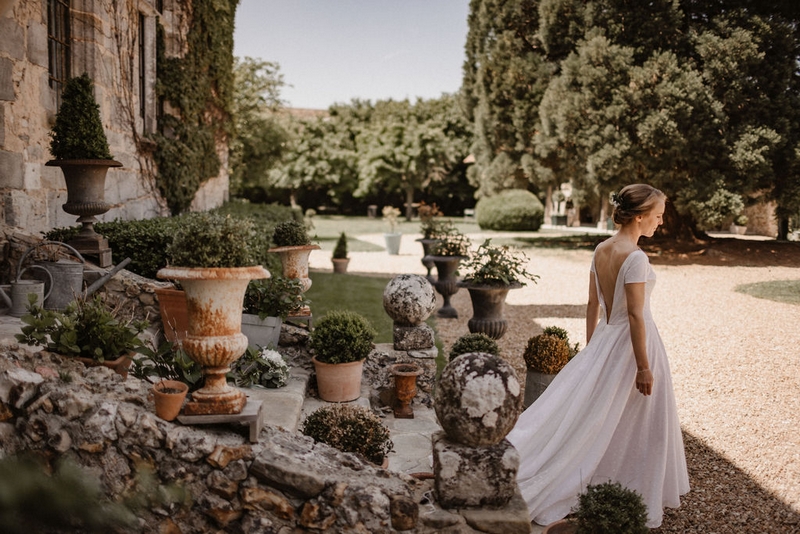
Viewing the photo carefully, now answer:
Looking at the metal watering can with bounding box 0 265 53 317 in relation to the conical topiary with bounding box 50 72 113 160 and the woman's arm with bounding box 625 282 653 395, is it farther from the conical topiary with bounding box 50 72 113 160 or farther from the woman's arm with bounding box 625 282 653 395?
the woman's arm with bounding box 625 282 653 395

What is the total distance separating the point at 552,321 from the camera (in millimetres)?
9445

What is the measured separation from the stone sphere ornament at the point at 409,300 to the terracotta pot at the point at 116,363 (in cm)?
252

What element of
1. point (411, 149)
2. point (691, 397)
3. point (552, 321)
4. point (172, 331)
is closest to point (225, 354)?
point (172, 331)

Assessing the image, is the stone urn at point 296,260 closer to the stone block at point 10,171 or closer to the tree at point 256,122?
the stone block at point 10,171

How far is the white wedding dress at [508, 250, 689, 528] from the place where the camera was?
345cm

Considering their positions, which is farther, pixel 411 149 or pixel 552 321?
pixel 411 149

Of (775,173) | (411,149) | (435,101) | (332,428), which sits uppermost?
(435,101)

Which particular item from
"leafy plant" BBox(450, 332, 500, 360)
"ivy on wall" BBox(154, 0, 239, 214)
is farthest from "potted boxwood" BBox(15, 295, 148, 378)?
"ivy on wall" BBox(154, 0, 239, 214)

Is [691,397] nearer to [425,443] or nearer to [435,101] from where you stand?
[425,443]

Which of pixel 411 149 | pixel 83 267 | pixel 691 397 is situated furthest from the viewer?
pixel 411 149

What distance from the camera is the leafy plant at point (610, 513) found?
9.33ft

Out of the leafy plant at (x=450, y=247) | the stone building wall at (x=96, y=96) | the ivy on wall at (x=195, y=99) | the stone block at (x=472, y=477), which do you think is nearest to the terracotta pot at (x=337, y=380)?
the stone block at (x=472, y=477)

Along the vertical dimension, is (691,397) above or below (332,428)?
below

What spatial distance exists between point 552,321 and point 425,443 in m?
5.53
